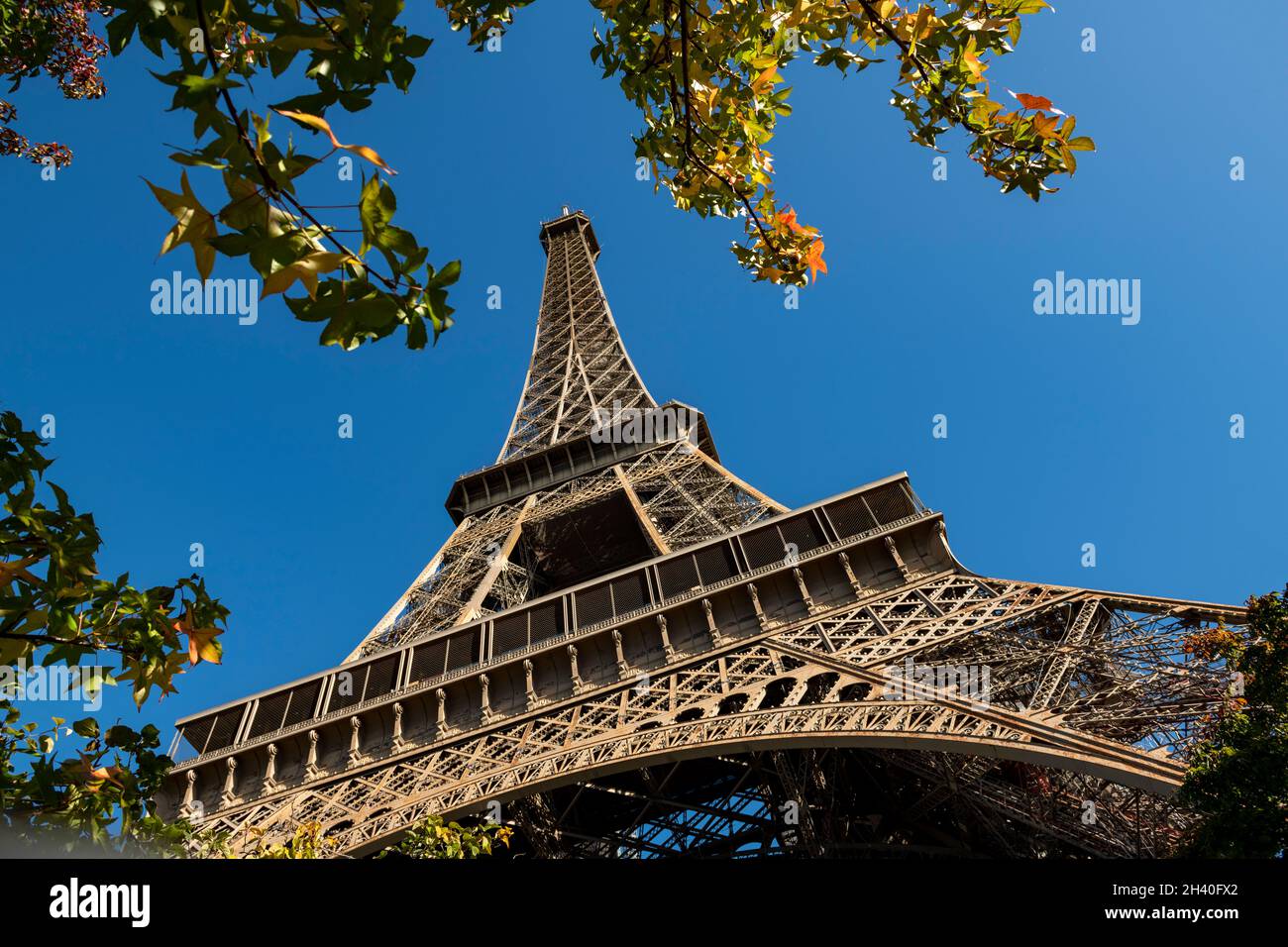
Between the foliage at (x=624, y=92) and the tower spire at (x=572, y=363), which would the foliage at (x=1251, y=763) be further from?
the tower spire at (x=572, y=363)

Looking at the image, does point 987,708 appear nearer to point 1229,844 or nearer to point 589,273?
point 1229,844

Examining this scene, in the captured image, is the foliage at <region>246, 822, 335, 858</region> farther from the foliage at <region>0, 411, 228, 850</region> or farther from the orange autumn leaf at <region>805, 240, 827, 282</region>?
the orange autumn leaf at <region>805, 240, 827, 282</region>

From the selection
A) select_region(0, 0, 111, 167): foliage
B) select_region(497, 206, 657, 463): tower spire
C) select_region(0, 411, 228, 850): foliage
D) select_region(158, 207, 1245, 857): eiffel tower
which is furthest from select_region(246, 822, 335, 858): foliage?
select_region(497, 206, 657, 463): tower spire

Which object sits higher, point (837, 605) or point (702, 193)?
point (702, 193)

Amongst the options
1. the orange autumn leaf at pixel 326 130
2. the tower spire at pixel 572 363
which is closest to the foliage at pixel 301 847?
the orange autumn leaf at pixel 326 130

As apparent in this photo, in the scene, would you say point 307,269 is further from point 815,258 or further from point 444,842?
point 444,842

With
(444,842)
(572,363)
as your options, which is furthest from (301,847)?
(572,363)
